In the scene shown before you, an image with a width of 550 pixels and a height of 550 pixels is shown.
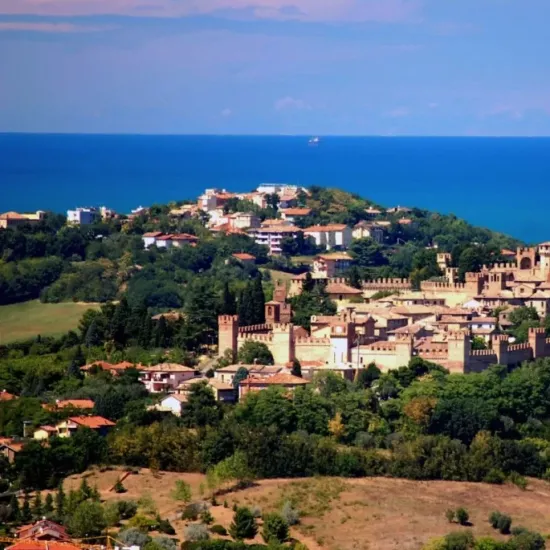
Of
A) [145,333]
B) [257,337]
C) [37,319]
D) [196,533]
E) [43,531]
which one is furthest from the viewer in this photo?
[37,319]

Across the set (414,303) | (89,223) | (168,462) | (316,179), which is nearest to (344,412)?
(168,462)

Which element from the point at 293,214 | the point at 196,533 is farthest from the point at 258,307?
the point at 293,214

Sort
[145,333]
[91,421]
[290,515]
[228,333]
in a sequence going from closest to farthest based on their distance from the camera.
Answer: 1. [290,515]
2. [91,421]
3. [228,333]
4. [145,333]

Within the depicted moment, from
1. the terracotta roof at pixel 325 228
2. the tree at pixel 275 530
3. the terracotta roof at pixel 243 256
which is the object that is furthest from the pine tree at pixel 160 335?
the terracotta roof at pixel 325 228

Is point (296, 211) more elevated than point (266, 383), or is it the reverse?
point (296, 211)

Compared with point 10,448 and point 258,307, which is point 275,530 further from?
point 258,307

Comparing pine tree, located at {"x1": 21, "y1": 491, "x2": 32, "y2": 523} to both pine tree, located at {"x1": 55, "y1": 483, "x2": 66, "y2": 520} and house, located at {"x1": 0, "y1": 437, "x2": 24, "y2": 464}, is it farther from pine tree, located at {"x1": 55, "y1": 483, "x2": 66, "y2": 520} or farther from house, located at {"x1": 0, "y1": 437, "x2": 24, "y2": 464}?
house, located at {"x1": 0, "y1": 437, "x2": 24, "y2": 464}

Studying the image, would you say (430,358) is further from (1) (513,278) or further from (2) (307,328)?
(1) (513,278)
